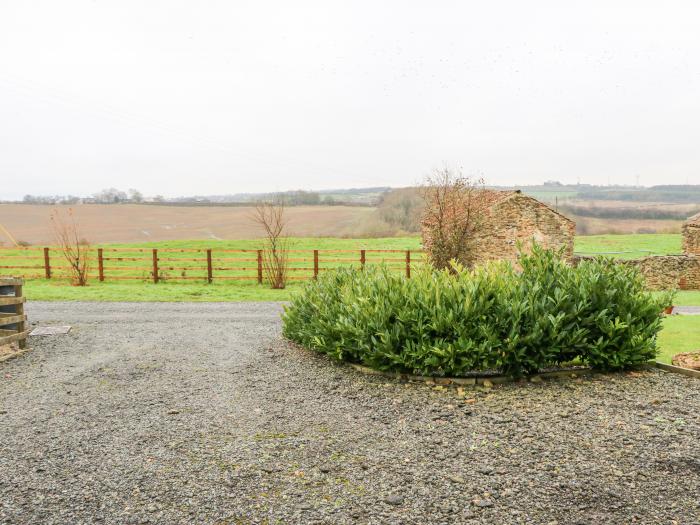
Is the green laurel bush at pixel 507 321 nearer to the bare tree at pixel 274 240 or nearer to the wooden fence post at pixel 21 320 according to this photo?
the wooden fence post at pixel 21 320

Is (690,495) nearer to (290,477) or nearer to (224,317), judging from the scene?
(290,477)

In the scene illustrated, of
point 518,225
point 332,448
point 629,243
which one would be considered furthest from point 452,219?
point 629,243

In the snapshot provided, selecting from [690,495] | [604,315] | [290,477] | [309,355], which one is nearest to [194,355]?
[309,355]

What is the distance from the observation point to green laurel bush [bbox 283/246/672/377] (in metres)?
6.95

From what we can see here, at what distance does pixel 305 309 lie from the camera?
393 inches

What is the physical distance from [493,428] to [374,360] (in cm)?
229

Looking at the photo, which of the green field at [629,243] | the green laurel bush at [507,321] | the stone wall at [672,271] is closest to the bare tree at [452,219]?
the stone wall at [672,271]

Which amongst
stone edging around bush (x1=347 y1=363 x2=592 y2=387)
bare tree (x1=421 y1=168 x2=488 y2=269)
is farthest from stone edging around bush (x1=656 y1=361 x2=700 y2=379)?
bare tree (x1=421 y1=168 x2=488 y2=269)

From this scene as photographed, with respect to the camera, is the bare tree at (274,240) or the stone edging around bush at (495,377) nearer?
the stone edging around bush at (495,377)

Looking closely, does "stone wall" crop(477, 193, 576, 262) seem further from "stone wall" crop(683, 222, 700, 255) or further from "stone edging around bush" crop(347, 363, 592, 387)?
"stone edging around bush" crop(347, 363, 592, 387)

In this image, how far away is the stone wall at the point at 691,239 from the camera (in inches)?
1169

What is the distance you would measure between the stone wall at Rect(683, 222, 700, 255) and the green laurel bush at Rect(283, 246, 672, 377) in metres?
26.1

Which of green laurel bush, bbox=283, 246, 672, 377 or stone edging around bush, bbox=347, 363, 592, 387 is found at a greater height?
green laurel bush, bbox=283, 246, 672, 377

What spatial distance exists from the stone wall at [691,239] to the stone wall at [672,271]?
2.86 feet
